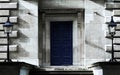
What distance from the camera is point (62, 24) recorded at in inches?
1196

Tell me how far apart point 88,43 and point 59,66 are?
1.80 meters

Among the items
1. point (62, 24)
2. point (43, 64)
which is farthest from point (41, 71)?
point (62, 24)

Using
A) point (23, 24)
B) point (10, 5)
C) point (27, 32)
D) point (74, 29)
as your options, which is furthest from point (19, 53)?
point (74, 29)

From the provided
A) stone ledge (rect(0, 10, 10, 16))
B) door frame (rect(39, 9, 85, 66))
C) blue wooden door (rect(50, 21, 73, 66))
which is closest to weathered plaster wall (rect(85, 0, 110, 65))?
door frame (rect(39, 9, 85, 66))

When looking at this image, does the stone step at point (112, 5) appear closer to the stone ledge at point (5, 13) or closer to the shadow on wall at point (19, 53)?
the shadow on wall at point (19, 53)

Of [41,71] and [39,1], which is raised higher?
[39,1]

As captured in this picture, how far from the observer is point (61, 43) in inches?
1196

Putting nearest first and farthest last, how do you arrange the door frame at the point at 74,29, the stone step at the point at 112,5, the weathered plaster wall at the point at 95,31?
1. the weathered plaster wall at the point at 95,31
2. the stone step at the point at 112,5
3. the door frame at the point at 74,29

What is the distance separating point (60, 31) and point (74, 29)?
0.70m

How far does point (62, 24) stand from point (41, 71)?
8.87 ft

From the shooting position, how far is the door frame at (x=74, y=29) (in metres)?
30.1

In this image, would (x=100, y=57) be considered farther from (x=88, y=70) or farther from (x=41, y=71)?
(x=41, y=71)

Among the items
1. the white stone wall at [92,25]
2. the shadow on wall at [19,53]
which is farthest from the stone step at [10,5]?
the shadow on wall at [19,53]

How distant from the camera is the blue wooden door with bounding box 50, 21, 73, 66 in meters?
30.3
